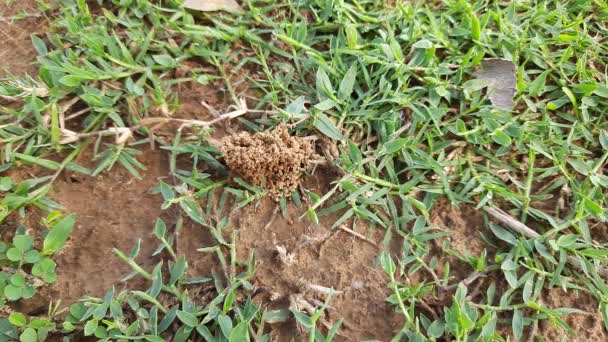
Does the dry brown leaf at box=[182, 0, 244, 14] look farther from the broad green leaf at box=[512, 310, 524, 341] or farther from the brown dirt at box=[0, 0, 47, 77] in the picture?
the broad green leaf at box=[512, 310, 524, 341]

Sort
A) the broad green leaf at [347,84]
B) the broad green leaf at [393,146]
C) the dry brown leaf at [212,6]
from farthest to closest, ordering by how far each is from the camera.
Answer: the dry brown leaf at [212,6] → the broad green leaf at [347,84] → the broad green leaf at [393,146]

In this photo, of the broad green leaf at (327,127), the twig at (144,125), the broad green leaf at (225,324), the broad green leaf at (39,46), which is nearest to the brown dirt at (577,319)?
the broad green leaf at (327,127)

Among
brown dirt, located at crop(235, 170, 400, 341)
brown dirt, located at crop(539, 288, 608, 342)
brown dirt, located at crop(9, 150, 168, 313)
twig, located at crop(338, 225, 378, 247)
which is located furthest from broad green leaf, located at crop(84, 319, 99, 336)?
brown dirt, located at crop(539, 288, 608, 342)

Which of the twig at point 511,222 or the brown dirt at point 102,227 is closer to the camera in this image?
the brown dirt at point 102,227

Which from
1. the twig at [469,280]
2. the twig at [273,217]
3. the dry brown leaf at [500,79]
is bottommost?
the twig at [469,280]

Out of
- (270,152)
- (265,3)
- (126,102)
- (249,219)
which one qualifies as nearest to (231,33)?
(265,3)

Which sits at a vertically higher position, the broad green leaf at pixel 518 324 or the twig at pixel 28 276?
the twig at pixel 28 276

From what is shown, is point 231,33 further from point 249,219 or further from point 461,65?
point 461,65

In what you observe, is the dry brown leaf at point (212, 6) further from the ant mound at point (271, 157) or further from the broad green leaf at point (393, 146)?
the broad green leaf at point (393, 146)
